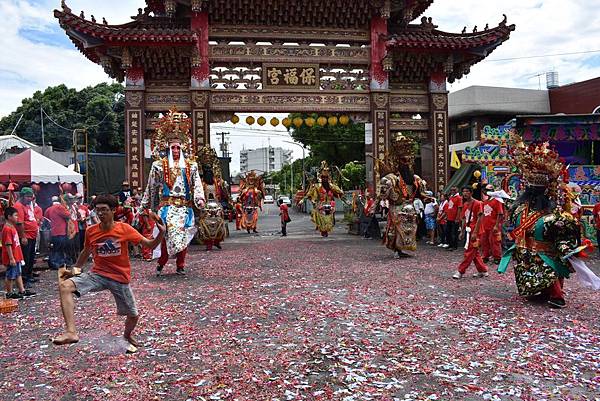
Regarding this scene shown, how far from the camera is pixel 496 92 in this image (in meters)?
28.5

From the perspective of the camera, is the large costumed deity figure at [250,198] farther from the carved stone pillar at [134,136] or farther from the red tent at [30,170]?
the red tent at [30,170]

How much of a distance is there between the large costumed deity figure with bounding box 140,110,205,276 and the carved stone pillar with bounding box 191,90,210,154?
6.30 meters

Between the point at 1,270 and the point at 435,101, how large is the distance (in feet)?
45.2

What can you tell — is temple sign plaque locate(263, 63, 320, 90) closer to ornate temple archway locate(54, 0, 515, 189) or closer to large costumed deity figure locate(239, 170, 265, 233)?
ornate temple archway locate(54, 0, 515, 189)

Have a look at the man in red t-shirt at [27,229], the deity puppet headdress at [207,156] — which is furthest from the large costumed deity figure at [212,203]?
the man in red t-shirt at [27,229]

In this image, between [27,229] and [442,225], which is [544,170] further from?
[27,229]

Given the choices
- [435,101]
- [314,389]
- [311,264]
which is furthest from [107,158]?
[314,389]

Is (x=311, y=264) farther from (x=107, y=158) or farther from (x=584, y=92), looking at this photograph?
(x=584, y=92)

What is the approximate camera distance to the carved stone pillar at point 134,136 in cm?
1603

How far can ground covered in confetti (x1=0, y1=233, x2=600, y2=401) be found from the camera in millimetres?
4012

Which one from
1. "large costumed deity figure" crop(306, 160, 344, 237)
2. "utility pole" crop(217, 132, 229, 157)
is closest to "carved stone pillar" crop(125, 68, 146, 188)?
"large costumed deity figure" crop(306, 160, 344, 237)

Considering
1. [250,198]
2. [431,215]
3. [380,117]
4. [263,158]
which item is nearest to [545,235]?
[431,215]

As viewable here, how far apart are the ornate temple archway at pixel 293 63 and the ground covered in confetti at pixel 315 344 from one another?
29.7 feet

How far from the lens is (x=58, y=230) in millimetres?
10344
